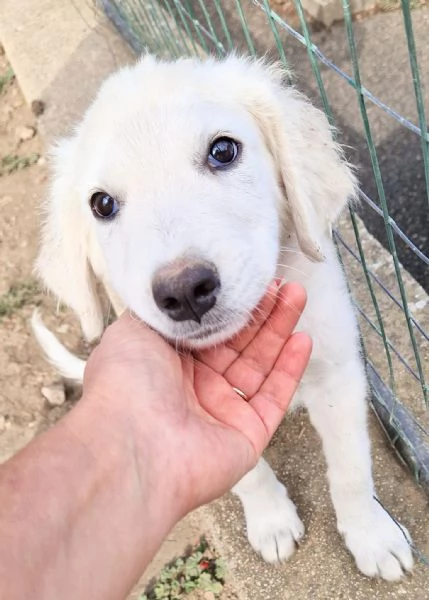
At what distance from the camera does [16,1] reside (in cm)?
539

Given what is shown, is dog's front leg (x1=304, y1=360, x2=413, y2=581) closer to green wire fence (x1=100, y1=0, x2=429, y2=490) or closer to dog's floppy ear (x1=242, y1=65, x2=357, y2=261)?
green wire fence (x1=100, y1=0, x2=429, y2=490)

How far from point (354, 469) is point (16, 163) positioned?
316cm

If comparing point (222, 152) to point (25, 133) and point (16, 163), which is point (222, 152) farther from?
point (25, 133)

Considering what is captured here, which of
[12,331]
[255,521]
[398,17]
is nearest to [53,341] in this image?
→ [12,331]

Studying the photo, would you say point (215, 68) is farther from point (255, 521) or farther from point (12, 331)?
point (12, 331)

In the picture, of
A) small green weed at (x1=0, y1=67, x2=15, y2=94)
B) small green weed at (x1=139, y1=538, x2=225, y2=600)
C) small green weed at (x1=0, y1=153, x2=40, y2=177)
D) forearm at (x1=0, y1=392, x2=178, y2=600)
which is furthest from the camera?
small green weed at (x1=0, y1=67, x2=15, y2=94)

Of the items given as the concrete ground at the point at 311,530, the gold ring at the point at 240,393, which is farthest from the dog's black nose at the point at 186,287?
the concrete ground at the point at 311,530

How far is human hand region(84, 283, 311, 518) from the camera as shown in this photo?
169 cm

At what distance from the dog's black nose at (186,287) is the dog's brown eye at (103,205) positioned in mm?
451

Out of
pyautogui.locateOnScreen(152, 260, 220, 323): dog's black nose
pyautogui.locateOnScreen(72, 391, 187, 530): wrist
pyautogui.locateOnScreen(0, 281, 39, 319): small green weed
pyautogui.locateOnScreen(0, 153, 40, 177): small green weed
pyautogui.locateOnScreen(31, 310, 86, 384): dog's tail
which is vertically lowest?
pyautogui.locateOnScreen(0, 281, 39, 319): small green weed

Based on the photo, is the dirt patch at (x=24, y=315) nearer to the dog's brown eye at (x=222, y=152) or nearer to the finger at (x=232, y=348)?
the finger at (x=232, y=348)

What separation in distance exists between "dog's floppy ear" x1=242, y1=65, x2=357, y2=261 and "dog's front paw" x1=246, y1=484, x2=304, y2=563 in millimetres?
961

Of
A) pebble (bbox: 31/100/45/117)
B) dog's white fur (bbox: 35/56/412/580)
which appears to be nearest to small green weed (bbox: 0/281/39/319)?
pebble (bbox: 31/100/45/117)

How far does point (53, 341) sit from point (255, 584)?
1.31m
